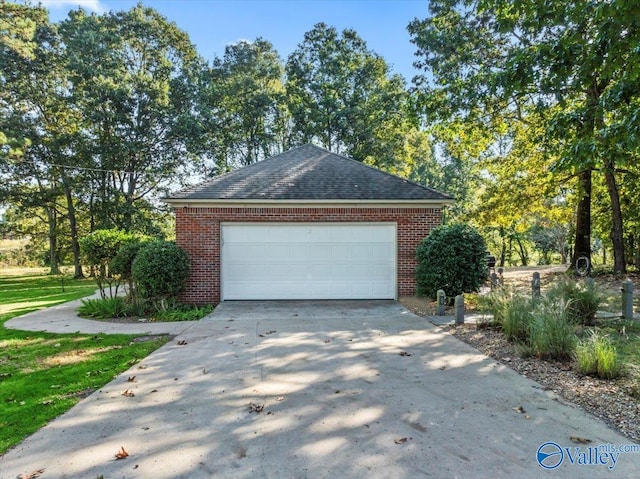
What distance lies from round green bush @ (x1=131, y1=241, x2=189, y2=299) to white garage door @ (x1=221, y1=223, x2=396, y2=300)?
1240 mm

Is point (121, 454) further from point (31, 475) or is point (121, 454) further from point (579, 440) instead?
point (579, 440)

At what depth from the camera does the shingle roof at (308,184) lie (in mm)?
9945

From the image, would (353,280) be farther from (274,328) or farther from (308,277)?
(274,328)

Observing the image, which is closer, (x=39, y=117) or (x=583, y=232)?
(x=583, y=232)

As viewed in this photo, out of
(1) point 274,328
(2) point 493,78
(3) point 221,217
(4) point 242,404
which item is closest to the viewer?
(4) point 242,404

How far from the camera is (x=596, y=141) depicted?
573 cm

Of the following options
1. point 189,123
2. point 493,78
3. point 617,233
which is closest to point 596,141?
point 493,78

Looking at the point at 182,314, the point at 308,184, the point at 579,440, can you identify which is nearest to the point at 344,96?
the point at 308,184

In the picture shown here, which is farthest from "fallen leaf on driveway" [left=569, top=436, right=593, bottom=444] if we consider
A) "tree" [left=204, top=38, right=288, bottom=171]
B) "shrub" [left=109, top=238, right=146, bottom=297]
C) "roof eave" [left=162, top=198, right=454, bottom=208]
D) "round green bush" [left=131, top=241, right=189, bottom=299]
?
"tree" [left=204, top=38, right=288, bottom=171]

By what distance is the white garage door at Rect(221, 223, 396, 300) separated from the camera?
989 cm

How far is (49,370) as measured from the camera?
198 inches

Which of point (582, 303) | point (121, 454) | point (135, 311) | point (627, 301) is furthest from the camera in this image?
point (135, 311)

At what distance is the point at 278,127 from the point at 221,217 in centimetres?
1807

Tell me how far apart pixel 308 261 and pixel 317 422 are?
658 centimetres
